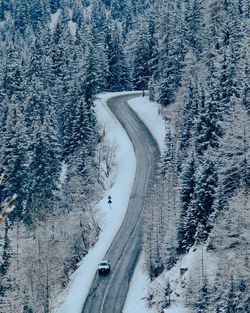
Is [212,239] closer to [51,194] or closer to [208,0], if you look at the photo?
[51,194]

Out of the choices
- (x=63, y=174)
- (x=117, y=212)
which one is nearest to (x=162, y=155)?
(x=117, y=212)

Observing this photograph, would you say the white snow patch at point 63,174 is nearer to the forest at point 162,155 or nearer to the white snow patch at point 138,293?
the forest at point 162,155

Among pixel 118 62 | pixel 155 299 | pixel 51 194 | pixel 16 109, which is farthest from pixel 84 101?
pixel 155 299

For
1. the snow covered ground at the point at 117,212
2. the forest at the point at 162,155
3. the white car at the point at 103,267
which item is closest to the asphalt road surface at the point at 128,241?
the white car at the point at 103,267

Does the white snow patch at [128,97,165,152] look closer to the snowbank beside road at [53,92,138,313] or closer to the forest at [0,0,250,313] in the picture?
the forest at [0,0,250,313]

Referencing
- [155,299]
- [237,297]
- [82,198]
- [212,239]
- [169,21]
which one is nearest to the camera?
[237,297]

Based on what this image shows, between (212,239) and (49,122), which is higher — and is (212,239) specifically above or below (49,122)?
below
